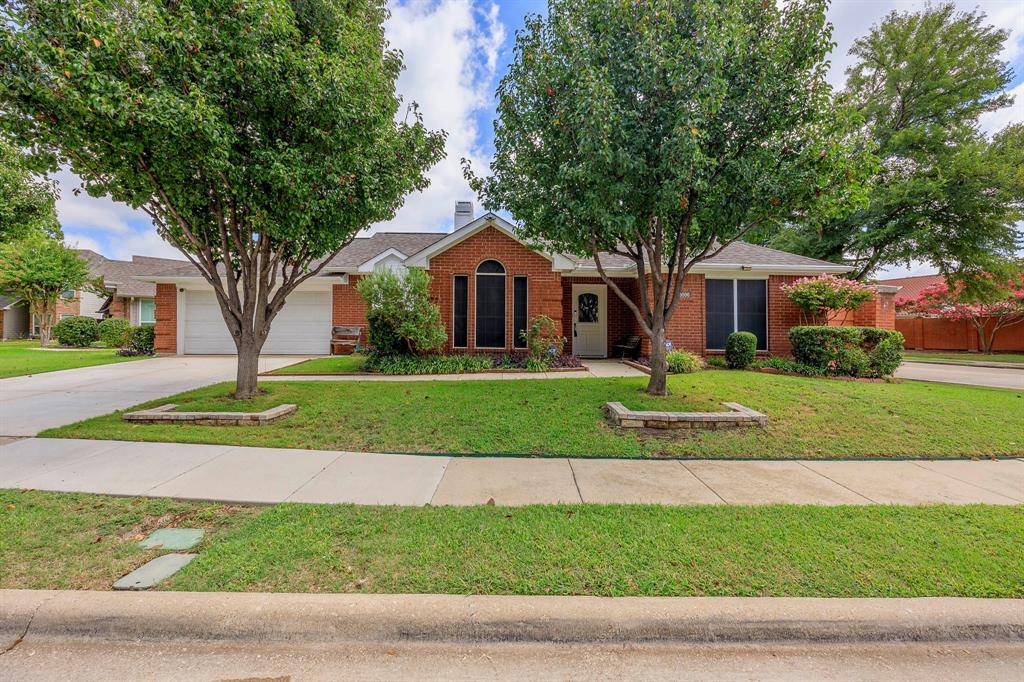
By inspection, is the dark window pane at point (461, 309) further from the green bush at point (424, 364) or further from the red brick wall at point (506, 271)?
the green bush at point (424, 364)

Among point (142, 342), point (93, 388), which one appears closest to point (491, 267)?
point (93, 388)

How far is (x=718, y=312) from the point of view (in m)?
13.0

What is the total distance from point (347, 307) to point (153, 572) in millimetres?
13142

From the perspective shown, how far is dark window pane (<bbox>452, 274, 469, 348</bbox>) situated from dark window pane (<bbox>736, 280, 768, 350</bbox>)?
813 centimetres

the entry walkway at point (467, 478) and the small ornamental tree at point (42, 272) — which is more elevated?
the small ornamental tree at point (42, 272)

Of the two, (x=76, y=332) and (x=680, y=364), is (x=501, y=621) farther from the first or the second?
(x=76, y=332)

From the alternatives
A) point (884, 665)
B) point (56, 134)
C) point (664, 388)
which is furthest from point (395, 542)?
point (56, 134)

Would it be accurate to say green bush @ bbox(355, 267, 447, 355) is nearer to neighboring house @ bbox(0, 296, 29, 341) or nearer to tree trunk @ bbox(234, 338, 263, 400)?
tree trunk @ bbox(234, 338, 263, 400)

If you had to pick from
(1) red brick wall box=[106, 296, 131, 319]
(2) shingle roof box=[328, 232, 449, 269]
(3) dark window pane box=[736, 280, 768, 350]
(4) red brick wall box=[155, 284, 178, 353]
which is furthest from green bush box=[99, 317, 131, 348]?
(3) dark window pane box=[736, 280, 768, 350]

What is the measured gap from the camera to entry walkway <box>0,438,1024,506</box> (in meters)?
4.12

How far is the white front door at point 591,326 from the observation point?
48.0 ft

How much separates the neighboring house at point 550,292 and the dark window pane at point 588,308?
3 centimetres

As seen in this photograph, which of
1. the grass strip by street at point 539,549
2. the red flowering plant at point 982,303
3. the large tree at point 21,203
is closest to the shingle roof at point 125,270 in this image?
the large tree at point 21,203

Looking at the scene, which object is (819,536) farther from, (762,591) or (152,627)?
(152,627)
